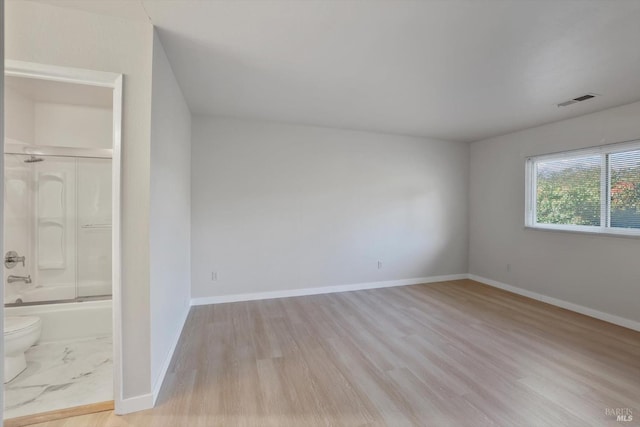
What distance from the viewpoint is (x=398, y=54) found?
209 cm

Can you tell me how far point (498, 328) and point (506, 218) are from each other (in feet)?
6.83

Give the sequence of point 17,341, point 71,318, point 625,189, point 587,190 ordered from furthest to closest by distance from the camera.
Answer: point 587,190 < point 625,189 < point 71,318 < point 17,341

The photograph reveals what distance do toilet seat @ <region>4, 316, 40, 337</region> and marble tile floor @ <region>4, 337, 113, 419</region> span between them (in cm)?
35

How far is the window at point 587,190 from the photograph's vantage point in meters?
3.04

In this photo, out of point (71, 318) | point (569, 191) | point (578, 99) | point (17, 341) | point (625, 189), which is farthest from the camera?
point (569, 191)

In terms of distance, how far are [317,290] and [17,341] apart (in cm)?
305

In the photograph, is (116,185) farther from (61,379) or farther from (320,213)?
(320,213)

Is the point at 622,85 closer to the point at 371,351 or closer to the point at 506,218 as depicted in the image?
the point at 506,218

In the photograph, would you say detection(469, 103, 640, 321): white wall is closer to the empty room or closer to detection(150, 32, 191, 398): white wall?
the empty room

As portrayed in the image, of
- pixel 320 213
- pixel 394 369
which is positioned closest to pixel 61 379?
pixel 394 369

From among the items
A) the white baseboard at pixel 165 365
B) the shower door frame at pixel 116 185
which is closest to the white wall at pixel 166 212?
the white baseboard at pixel 165 365

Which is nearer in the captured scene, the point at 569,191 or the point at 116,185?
the point at 116,185

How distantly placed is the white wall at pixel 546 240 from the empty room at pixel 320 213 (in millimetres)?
29

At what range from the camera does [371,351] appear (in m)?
2.46
